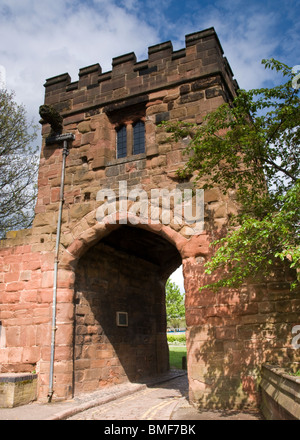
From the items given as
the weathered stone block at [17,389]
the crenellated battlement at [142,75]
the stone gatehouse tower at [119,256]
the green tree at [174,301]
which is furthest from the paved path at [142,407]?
the green tree at [174,301]

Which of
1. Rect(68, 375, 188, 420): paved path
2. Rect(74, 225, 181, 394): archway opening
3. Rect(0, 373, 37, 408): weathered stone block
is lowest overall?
Rect(68, 375, 188, 420): paved path

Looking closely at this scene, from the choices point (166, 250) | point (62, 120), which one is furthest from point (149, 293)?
point (62, 120)

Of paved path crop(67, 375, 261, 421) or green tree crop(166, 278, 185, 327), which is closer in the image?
paved path crop(67, 375, 261, 421)

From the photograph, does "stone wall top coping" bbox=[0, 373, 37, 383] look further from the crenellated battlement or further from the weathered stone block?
the crenellated battlement

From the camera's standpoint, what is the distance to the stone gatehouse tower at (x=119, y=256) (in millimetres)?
6316

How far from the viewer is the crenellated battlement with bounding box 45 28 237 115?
8.18m

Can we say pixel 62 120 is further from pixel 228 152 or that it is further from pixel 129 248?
pixel 228 152

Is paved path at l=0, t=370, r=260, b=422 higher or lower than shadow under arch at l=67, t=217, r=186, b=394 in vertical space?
lower

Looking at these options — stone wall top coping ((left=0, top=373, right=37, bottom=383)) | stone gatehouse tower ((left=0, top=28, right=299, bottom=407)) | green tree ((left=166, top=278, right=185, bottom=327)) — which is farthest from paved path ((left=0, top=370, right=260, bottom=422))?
green tree ((left=166, top=278, right=185, bottom=327))

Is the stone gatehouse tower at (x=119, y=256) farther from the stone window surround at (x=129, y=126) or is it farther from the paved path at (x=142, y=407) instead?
the paved path at (x=142, y=407)

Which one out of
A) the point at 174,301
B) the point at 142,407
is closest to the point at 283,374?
the point at 142,407

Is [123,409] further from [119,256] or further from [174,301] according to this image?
[174,301]

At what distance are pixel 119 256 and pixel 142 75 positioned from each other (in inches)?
182

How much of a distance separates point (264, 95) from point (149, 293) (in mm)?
7394
